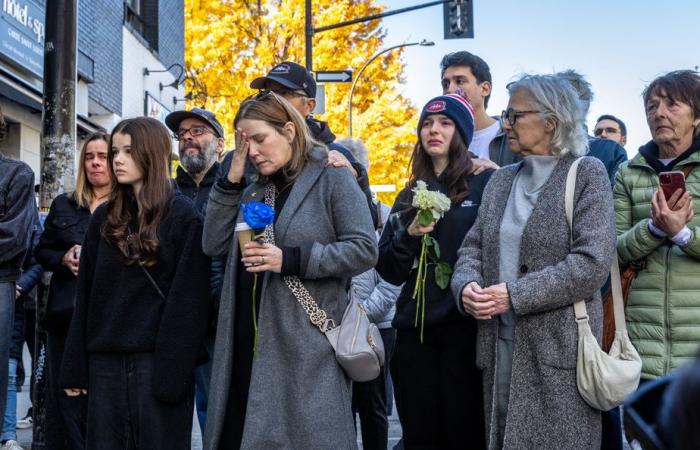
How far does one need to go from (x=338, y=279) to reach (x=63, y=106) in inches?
134

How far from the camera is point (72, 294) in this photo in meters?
5.61

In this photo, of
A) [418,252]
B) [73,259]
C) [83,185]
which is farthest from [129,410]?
[83,185]

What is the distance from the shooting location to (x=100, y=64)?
1747cm

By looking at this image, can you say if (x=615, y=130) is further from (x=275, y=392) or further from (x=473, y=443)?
(x=275, y=392)

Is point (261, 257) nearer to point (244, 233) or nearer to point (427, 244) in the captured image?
point (244, 233)

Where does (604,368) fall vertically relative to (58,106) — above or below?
below

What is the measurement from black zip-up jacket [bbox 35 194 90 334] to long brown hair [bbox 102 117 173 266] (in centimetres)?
102

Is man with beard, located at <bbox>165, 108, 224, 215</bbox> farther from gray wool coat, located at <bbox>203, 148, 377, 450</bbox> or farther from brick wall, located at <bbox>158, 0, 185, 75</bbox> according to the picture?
brick wall, located at <bbox>158, 0, 185, 75</bbox>

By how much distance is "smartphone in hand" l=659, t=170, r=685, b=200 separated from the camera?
4.02 metres

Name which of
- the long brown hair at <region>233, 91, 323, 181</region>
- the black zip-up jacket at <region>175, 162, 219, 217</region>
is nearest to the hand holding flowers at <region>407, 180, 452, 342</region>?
the long brown hair at <region>233, 91, 323, 181</region>

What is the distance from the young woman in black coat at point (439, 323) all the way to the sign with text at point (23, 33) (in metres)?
9.22

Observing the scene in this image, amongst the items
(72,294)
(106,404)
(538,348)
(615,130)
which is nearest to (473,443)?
(538,348)

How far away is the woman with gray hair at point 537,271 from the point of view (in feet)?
12.9

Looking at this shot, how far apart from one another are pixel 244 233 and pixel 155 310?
772 mm
